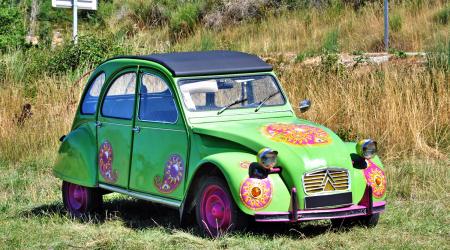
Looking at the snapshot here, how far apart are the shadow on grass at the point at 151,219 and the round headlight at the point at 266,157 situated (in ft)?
2.12

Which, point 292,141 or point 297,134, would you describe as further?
point 297,134

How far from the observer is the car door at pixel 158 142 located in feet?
25.7

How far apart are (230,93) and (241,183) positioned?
1.56 m

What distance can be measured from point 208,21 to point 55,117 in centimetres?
1249

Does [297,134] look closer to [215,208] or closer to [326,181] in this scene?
[326,181]

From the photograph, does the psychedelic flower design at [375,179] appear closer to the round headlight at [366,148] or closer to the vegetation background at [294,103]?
the round headlight at [366,148]

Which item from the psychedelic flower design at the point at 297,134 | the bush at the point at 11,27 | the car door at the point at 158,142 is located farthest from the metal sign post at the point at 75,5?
the psychedelic flower design at the point at 297,134

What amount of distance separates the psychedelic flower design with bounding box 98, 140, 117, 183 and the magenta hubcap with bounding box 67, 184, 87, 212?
45 centimetres

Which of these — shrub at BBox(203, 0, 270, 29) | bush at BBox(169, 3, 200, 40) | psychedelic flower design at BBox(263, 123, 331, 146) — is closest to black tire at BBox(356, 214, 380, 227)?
psychedelic flower design at BBox(263, 123, 331, 146)

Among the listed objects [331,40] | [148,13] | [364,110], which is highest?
[148,13]

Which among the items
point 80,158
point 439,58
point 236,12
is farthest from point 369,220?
point 236,12

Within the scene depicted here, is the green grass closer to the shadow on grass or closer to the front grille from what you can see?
the shadow on grass

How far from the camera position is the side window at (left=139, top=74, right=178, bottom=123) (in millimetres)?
8180

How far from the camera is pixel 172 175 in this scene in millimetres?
7859
